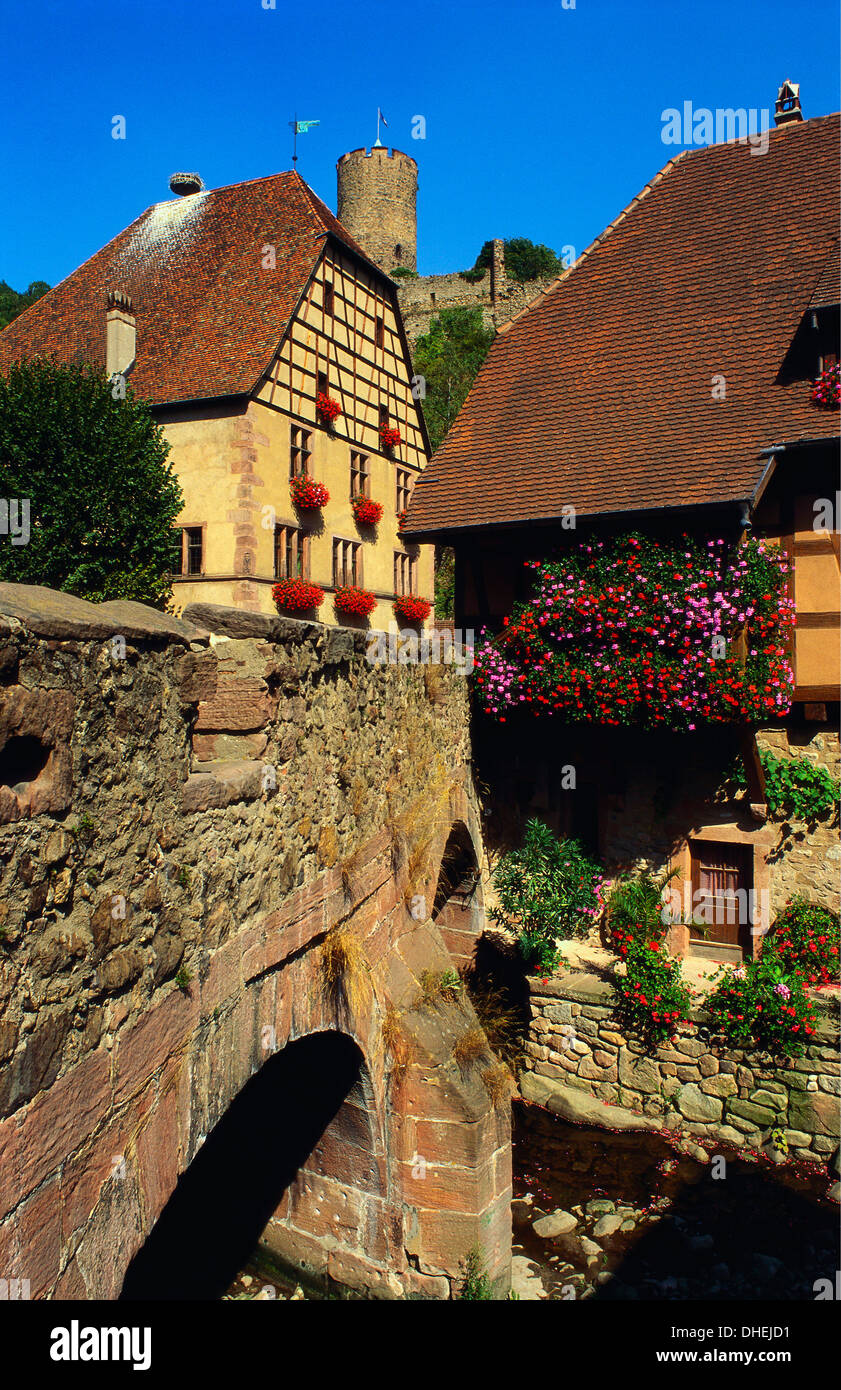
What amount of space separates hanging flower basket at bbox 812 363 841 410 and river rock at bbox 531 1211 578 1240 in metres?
7.98

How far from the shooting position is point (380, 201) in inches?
1542

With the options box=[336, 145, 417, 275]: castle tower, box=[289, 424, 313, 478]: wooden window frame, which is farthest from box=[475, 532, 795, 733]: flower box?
box=[336, 145, 417, 275]: castle tower

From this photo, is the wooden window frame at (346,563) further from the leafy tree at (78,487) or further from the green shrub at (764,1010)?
the green shrub at (764,1010)

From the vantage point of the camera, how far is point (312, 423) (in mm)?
15812

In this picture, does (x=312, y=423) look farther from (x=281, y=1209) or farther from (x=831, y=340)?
(x=281, y=1209)

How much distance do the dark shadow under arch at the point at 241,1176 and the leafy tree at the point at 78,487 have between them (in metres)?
7.06

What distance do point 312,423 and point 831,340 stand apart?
8.99 metres

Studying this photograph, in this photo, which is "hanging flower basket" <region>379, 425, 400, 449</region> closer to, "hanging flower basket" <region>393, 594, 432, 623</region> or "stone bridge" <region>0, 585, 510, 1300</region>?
"hanging flower basket" <region>393, 594, 432, 623</region>

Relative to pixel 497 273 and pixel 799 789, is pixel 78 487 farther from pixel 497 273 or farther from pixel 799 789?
pixel 497 273

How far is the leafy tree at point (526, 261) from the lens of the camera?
39.6 metres

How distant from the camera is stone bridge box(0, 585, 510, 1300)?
8.54 ft

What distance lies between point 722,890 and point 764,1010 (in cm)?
155

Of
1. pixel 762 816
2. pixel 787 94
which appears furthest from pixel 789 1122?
pixel 787 94

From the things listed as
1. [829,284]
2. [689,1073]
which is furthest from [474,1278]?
[829,284]
